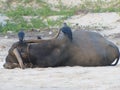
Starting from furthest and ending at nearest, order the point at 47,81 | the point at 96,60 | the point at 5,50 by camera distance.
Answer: the point at 5,50, the point at 96,60, the point at 47,81

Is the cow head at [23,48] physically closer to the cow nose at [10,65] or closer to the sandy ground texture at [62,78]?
the cow nose at [10,65]

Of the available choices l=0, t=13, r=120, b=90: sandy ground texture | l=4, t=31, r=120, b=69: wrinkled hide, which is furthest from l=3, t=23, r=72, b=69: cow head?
l=0, t=13, r=120, b=90: sandy ground texture

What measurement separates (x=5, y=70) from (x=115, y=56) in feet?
5.96

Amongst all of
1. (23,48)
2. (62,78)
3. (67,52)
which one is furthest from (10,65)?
(62,78)

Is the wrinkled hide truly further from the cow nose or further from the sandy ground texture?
the sandy ground texture

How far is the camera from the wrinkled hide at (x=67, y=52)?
32.4ft

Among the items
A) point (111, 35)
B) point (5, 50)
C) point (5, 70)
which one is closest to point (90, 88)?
point (5, 70)

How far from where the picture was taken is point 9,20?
80.2 ft

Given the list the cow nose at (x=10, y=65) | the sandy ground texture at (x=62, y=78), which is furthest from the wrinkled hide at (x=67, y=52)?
the sandy ground texture at (x=62, y=78)

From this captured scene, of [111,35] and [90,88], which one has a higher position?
[90,88]

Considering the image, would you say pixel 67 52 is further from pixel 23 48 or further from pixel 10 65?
pixel 10 65

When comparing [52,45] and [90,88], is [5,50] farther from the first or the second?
[90,88]

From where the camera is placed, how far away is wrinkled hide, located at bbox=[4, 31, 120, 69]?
9883 millimetres

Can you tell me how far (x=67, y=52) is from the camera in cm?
1002
